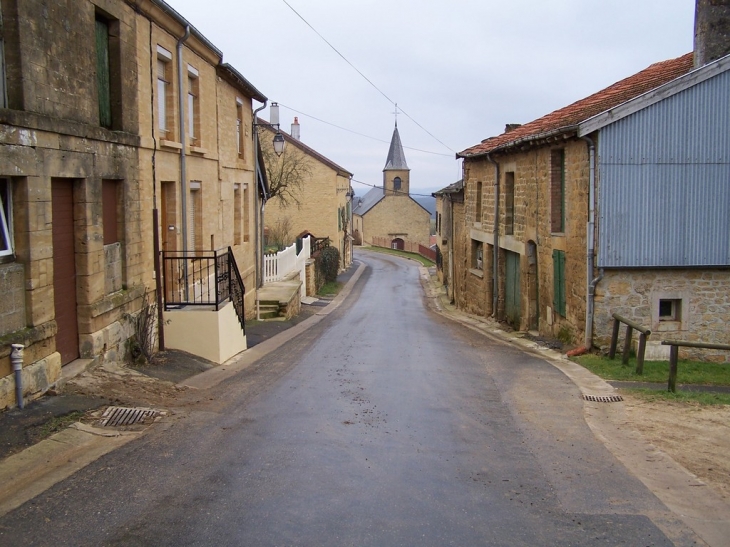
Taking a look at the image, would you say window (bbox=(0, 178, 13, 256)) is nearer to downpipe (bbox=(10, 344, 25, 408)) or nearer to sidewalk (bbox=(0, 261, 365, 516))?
downpipe (bbox=(10, 344, 25, 408))

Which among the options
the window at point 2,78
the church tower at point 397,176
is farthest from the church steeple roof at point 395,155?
the window at point 2,78

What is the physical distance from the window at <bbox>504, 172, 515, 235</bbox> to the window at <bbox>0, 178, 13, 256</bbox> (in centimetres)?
1461

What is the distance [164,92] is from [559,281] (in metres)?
8.48

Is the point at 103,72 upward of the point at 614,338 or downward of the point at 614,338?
upward

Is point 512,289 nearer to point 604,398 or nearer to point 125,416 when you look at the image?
point 604,398

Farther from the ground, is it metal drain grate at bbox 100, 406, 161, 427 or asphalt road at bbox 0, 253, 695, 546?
metal drain grate at bbox 100, 406, 161, 427

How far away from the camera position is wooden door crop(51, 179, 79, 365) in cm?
829

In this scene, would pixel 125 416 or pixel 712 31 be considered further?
pixel 712 31

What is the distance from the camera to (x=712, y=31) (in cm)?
1300

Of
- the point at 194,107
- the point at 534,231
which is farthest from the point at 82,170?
the point at 534,231

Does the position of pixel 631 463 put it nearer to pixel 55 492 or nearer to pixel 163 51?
pixel 55 492

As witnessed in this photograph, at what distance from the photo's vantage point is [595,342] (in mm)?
13141

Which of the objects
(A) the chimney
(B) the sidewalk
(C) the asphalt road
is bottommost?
(C) the asphalt road

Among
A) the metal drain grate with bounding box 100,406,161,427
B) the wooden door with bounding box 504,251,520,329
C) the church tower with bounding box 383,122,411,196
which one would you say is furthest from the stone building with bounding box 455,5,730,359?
the church tower with bounding box 383,122,411,196
